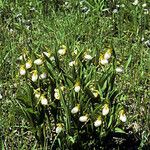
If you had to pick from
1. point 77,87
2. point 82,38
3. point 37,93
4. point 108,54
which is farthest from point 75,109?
point 82,38

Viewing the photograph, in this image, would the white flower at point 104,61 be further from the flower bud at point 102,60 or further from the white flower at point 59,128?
the white flower at point 59,128

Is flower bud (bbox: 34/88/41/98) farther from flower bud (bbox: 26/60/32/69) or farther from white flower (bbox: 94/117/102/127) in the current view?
white flower (bbox: 94/117/102/127)

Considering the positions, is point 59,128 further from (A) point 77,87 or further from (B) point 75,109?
(A) point 77,87

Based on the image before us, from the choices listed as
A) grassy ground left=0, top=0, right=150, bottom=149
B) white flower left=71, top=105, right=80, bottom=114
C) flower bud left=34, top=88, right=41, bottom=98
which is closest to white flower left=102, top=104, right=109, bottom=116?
white flower left=71, top=105, right=80, bottom=114

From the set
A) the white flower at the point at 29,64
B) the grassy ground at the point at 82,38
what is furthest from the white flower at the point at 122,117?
the white flower at the point at 29,64

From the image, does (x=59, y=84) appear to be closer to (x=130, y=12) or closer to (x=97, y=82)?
(x=97, y=82)

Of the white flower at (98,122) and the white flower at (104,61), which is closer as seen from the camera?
the white flower at (98,122)

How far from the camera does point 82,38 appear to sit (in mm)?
4262

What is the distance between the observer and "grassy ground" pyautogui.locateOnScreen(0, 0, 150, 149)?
10.5 ft

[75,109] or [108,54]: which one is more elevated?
[108,54]

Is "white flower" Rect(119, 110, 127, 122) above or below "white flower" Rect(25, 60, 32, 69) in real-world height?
below

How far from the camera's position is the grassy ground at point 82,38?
3.21m

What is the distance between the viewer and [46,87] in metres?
2.83

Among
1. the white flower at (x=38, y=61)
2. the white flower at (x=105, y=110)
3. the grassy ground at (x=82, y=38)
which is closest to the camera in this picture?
the white flower at (x=105, y=110)
